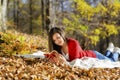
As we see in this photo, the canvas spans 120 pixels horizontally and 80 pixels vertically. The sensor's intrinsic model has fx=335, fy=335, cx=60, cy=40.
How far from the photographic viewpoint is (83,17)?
19922mm

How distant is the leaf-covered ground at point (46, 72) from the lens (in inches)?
210

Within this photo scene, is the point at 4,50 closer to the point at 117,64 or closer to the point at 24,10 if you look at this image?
the point at 117,64

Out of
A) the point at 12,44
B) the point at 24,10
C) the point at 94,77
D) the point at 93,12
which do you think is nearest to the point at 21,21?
the point at 24,10

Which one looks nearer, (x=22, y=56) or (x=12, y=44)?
(x=22, y=56)

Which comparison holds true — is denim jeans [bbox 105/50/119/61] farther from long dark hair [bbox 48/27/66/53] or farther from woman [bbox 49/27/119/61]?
long dark hair [bbox 48/27/66/53]

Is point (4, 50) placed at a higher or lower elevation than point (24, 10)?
higher

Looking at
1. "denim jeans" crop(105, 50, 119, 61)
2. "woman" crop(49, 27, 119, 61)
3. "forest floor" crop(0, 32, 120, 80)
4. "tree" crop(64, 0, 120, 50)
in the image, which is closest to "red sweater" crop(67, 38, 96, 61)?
"woman" crop(49, 27, 119, 61)

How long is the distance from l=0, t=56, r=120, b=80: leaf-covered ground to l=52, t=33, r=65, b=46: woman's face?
503 millimetres

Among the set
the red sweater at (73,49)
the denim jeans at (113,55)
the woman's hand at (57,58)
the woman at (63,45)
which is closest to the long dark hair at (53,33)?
the woman at (63,45)

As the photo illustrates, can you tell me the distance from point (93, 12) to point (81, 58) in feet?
43.5

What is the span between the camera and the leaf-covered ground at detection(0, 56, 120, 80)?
17.5 feet

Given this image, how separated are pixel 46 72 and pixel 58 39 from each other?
4.85 feet

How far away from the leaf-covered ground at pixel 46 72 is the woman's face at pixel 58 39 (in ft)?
1.65

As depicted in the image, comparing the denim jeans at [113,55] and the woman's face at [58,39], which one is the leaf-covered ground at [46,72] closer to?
the woman's face at [58,39]
